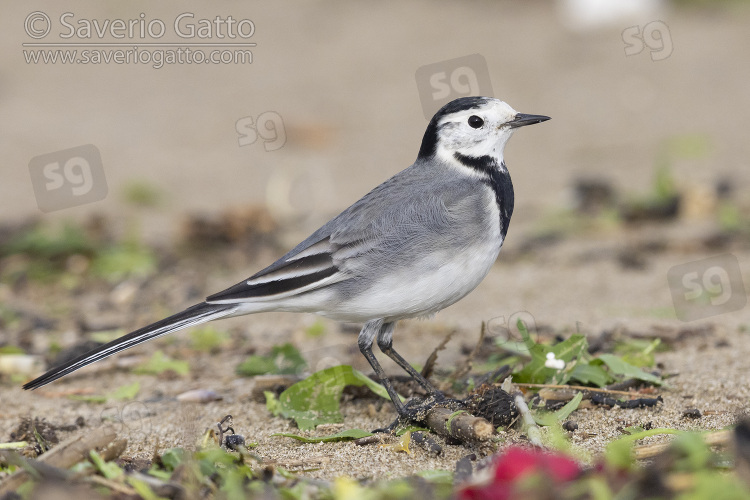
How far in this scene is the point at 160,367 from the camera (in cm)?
573

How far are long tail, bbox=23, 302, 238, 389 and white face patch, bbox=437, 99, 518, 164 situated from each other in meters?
1.60

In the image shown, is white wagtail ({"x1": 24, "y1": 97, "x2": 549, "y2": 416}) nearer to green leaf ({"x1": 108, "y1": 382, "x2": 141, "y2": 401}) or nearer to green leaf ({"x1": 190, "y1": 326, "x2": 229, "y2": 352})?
green leaf ({"x1": 108, "y1": 382, "x2": 141, "y2": 401})

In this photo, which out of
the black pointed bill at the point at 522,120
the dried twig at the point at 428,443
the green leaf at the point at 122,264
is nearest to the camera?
the dried twig at the point at 428,443

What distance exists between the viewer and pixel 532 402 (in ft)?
14.0

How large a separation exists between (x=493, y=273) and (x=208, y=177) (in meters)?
4.91

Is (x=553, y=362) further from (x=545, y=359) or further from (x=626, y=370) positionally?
(x=626, y=370)

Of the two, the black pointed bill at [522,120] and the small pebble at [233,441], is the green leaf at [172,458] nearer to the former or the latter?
the small pebble at [233,441]

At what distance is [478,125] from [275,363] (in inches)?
74.1

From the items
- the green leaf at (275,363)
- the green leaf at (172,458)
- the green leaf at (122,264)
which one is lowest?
the green leaf at (275,363)

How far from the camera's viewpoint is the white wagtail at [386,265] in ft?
15.0

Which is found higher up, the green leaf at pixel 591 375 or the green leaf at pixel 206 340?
the green leaf at pixel 206 340

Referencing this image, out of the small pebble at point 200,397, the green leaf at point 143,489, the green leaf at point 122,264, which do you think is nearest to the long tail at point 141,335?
the small pebble at point 200,397

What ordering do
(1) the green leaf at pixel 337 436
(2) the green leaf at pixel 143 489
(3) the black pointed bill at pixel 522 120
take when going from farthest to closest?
(3) the black pointed bill at pixel 522 120, (1) the green leaf at pixel 337 436, (2) the green leaf at pixel 143 489

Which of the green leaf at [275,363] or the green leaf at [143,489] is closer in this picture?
the green leaf at [143,489]
